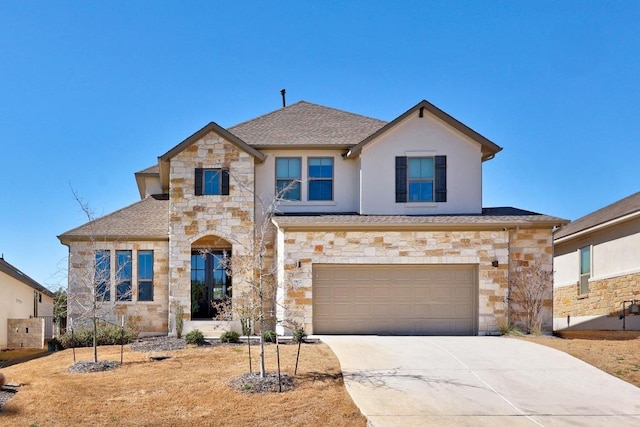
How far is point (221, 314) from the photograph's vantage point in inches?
746

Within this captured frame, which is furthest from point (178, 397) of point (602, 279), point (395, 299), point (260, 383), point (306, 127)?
point (602, 279)

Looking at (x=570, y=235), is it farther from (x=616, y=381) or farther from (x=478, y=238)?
(x=616, y=381)

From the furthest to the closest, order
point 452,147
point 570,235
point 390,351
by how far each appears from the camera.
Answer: point 570,235, point 452,147, point 390,351

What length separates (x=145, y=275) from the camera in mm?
21328

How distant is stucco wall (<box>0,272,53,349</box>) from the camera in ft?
77.9

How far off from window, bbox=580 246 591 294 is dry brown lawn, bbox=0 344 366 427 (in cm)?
1459

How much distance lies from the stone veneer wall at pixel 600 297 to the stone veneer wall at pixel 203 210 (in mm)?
13172

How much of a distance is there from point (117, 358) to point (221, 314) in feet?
12.2

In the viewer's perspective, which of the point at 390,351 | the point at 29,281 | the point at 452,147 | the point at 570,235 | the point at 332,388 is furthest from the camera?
the point at 29,281

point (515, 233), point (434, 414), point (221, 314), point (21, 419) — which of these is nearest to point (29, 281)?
point (221, 314)

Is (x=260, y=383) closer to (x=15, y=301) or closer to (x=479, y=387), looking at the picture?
(x=479, y=387)

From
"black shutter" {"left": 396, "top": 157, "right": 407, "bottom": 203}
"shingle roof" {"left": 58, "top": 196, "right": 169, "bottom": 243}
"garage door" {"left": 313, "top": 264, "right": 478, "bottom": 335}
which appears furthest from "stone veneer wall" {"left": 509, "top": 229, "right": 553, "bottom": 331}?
"shingle roof" {"left": 58, "top": 196, "right": 169, "bottom": 243}

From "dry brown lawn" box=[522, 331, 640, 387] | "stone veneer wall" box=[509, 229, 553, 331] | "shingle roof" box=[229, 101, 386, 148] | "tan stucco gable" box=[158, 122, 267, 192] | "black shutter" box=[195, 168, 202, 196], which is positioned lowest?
"dry brown lawn" box=[522, 331, 640, 387]

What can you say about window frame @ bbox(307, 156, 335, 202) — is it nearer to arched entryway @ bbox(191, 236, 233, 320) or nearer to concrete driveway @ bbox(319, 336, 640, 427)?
arched entryway @ bbox(191, 236, 233, 320)
